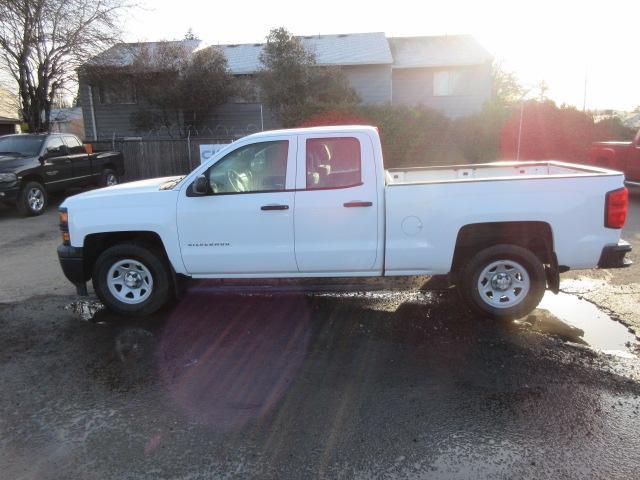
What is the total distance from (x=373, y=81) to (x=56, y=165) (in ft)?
48.4

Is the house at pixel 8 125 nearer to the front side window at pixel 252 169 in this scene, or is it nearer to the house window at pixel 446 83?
the house window at pixel 446 83

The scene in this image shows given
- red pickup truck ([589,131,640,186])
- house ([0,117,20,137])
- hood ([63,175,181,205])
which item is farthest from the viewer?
house ([0,117,20,137])

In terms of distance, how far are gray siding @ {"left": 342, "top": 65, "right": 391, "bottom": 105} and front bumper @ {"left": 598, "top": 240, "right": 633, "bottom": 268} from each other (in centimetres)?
1908

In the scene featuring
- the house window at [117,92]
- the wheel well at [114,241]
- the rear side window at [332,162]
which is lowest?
the wheel well at [114,241]

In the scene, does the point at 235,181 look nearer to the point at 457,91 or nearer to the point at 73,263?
the point at 73,263

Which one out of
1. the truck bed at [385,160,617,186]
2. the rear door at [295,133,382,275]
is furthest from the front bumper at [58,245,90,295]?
the truck bed at [385,160,617,186]

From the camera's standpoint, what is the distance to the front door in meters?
4.82

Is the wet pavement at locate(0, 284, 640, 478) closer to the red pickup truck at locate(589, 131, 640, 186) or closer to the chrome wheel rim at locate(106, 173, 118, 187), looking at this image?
the red pickup truck at locate(589, 131, 640, 186)

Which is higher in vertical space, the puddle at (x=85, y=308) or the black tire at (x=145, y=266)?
the black tire at (x=145, y=266)

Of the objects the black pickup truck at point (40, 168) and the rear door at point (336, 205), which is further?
the black pickup truck at point (40, 168)

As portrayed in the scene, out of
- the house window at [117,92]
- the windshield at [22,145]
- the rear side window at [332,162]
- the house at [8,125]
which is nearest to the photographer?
the rear side window at [332,162]

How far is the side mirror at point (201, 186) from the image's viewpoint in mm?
4785

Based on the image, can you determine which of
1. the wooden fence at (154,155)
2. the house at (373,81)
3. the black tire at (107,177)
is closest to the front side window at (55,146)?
the black tire at (107,177)

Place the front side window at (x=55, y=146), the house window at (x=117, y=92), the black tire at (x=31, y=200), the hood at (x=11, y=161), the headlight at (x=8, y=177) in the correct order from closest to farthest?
the headlight at (x=8, y=177), the hood at (x=11, y=161), the black tire at (x=31, y=200), the front side window at (x=55, y=146), the house window at (x=117, y=92)
